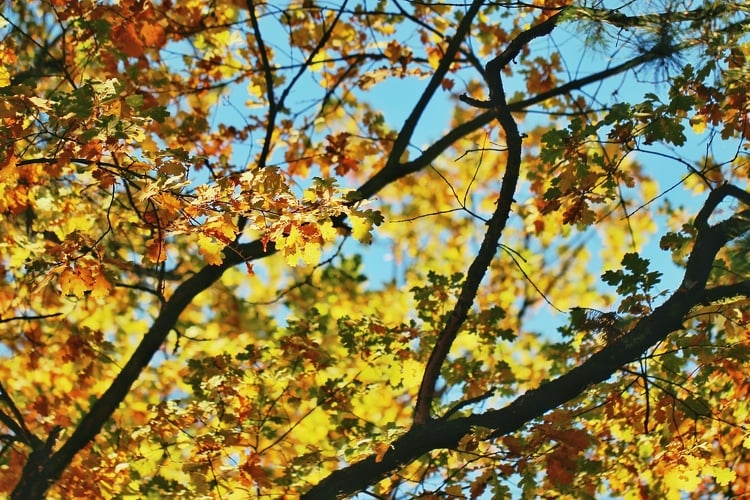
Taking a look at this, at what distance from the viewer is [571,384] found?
4621 millimetres

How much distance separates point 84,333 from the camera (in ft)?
22.9

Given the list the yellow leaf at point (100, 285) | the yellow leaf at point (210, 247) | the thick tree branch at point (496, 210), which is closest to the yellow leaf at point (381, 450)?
the thick tree branch at point (496, 210)

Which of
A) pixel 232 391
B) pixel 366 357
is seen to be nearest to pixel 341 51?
pixel 366 357

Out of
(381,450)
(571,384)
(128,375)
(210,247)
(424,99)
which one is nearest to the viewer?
(210,247)

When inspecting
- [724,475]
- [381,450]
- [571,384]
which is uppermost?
[724,475]

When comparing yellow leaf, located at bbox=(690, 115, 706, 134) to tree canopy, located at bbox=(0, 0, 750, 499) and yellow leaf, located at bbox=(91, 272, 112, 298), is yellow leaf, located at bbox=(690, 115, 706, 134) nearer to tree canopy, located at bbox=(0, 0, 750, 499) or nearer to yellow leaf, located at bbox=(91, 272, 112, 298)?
tree canopy, located at bbox=(0, 0, 750, 499)

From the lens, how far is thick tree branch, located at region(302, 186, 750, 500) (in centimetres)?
457

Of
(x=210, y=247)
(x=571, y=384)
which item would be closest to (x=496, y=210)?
(x=571, y=384)

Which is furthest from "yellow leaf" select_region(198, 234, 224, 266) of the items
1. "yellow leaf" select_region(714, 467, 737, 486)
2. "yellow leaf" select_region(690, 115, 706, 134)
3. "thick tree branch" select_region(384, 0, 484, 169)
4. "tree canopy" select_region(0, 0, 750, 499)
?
"yellow leaf" select_region(714, 467, 737, 486)

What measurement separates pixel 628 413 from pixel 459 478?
138cm

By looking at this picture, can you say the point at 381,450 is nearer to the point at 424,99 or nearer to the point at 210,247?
the point at 210,247

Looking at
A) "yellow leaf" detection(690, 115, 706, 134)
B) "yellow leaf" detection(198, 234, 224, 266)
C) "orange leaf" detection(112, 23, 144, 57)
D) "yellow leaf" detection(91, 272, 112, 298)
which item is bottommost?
"yellow leaf" detection(91, 272, 112, 298)

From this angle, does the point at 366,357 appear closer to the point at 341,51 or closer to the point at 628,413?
the point at 628,413

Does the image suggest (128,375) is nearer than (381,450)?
No
